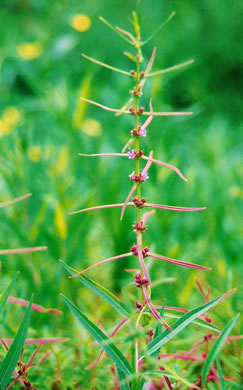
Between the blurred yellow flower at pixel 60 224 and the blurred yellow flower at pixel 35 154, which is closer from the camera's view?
the blurred yellow flower at pixel 60 224

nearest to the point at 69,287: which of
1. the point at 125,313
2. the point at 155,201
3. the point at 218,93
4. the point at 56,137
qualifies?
the point at 155,201

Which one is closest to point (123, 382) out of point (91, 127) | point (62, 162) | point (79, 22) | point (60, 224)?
point (60, 224)

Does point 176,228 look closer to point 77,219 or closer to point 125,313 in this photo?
point 77,219

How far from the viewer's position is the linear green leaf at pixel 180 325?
1.10 feet

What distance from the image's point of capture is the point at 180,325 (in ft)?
1.12

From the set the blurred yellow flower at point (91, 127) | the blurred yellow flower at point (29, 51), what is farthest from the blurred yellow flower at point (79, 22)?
the blurred yellow flower at point (91, 127)

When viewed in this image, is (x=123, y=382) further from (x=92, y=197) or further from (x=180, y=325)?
(x=92, y=197)

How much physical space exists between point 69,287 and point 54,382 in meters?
0.27

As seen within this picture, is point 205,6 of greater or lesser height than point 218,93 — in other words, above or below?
above

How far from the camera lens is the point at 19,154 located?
2.71ft

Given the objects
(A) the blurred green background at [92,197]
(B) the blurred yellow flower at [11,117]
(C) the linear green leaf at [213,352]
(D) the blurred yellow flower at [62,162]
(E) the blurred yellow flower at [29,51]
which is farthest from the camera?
(E) the blurred yellow flower at [29,51]

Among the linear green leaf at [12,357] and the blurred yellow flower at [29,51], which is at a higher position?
the blurred yellow flower at [29,51]

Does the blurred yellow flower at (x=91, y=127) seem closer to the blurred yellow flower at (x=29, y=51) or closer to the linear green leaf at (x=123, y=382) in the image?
the blurred yellow flower at (x=29, y=51)

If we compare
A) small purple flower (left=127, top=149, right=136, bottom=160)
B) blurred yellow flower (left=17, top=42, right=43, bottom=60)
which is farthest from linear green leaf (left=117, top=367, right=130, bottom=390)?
blurred yellow flower (left=17, top=42, right=43, bottom=60)
